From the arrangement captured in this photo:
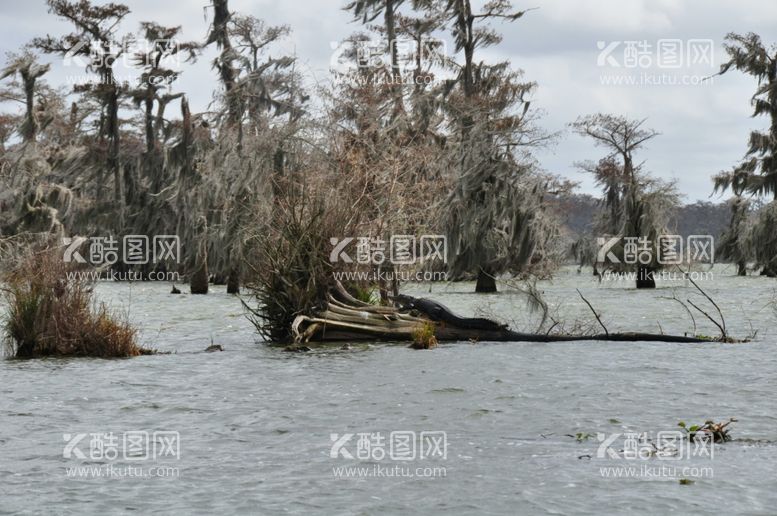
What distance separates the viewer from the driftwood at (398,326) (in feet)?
65.9

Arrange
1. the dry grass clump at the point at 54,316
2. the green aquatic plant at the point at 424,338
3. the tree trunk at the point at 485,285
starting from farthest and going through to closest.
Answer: the tree trunk at the point at 485,285 < the green aquatic plant at the point at 424,338 < the dry grass clump at the point at 54,316

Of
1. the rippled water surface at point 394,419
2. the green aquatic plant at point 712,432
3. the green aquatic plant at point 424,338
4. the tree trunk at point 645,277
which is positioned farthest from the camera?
the tree trunk at point 645,277

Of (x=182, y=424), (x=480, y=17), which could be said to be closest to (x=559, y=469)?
(x=182, y=424)

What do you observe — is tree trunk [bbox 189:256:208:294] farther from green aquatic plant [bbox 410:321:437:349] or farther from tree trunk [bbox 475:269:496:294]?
green aquatic plant [bbox 410:321:437:349]

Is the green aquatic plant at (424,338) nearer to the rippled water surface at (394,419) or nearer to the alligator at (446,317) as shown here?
the rippled water surface at (394,419)

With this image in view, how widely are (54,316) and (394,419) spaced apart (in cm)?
803

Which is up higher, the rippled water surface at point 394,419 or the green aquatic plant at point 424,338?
the green aquatic plant at point 424,338

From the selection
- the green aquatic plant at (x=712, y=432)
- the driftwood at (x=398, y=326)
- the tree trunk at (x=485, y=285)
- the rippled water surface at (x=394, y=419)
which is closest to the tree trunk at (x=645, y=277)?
the tree trunk at (x=485, y=285)

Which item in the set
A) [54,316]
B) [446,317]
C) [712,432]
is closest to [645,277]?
[446,317]

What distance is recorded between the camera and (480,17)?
42406 mm

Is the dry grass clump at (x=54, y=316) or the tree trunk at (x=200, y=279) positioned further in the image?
the tree trunk at (x=200, y=279)

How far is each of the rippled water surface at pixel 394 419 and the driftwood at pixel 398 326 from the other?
1.29 ft

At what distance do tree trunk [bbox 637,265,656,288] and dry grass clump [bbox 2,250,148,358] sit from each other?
28.5 m

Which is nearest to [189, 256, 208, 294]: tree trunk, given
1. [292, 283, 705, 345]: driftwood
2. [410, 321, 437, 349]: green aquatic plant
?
[292, 283, 705, 345]: driftwood
